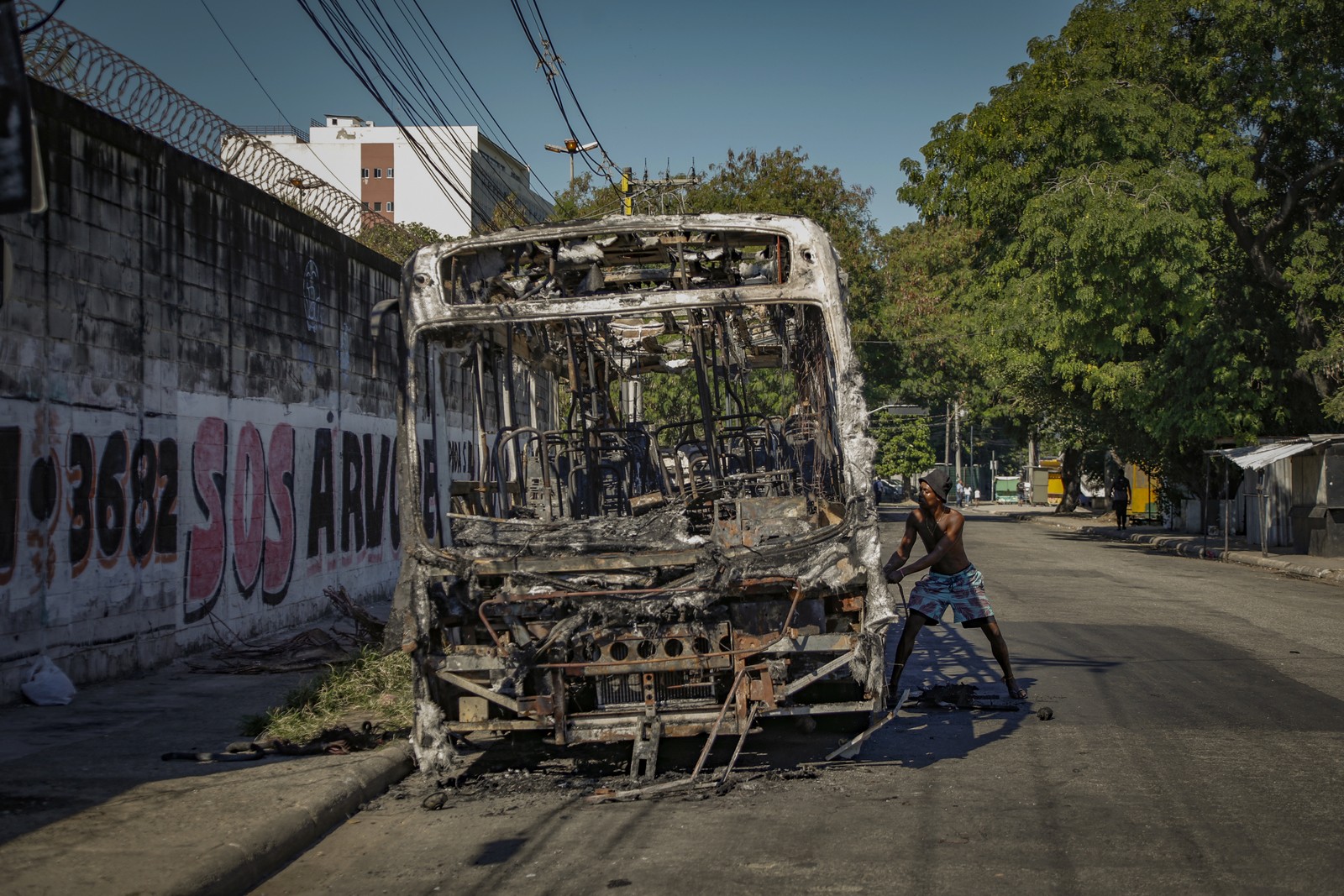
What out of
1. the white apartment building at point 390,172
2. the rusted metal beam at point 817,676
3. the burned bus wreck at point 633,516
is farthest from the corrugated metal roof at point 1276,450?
the white apartment building at point 390,172

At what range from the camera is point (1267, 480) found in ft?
80.1

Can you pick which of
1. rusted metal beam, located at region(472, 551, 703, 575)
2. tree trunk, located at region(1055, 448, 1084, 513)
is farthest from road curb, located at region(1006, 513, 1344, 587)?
rusted metal beam, located at region(472, 551, 703, 575)

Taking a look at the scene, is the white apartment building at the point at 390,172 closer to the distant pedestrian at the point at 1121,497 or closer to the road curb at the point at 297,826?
the distant pedestrian at the point at 1121,497

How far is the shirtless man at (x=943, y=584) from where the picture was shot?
8.50 meters

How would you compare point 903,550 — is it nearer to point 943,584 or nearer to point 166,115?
point 943,584

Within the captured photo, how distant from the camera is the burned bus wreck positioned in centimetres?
630

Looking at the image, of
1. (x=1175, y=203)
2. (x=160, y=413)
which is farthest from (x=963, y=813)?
(x=1175, y=203)

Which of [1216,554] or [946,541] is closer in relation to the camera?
[946,541]

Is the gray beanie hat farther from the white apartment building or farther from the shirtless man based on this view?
the white apartment building

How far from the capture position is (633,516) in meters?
7.86

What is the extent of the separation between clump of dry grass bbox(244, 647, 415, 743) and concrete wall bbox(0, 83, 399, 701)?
5.74 feet

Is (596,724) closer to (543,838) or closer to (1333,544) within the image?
(543,838)

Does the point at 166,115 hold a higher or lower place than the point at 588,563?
higher

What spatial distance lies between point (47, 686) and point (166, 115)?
4969 millimetres
